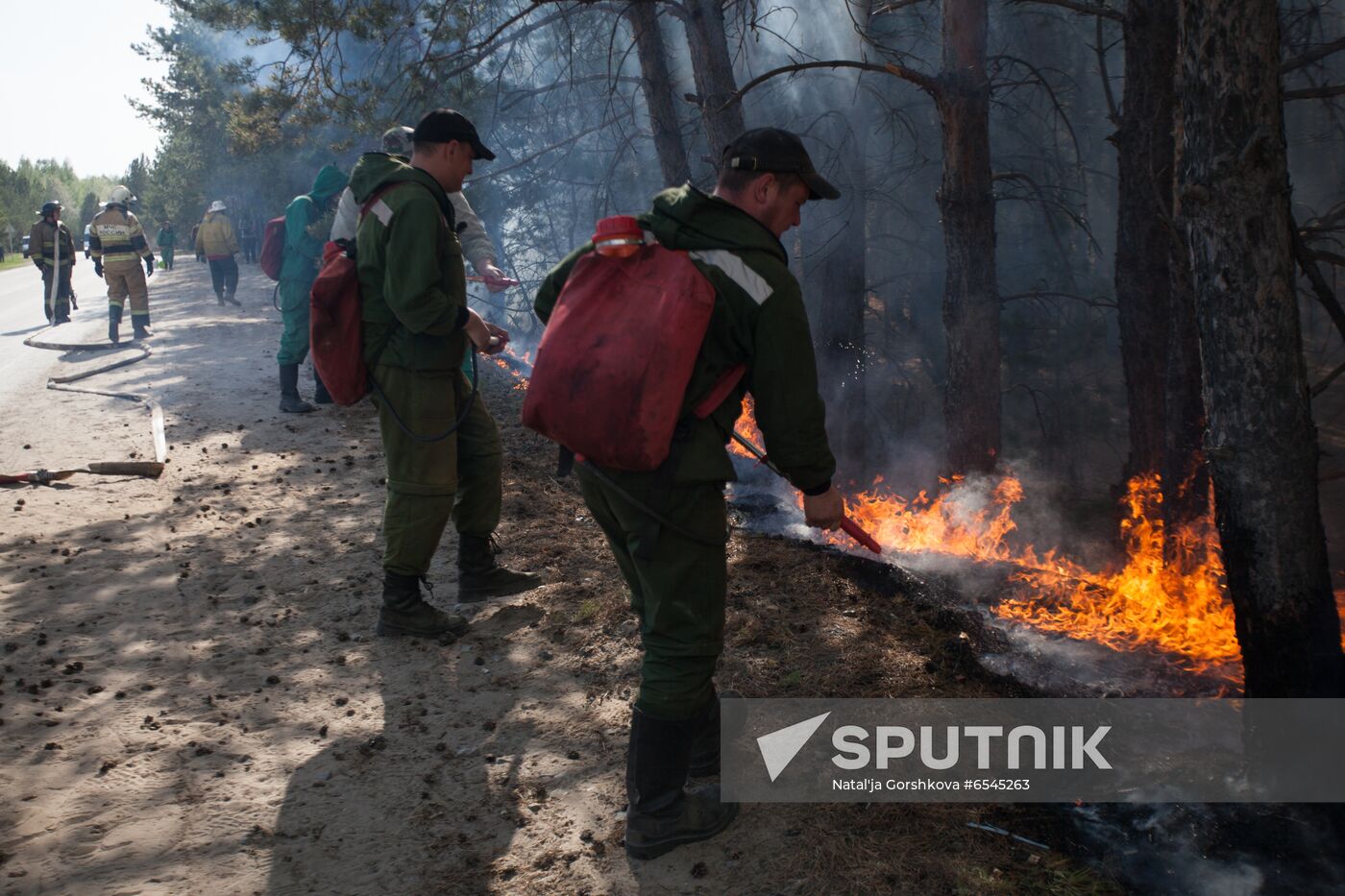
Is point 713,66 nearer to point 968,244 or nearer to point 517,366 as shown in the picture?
point 968,244

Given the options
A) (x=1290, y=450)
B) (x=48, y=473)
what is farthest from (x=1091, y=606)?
(x=48, y=473)

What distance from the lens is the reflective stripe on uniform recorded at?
270 centimetres

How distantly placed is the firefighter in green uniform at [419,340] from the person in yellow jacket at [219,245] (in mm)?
15240

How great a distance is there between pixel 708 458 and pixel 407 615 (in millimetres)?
2332

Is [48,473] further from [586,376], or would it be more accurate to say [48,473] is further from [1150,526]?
[1150,526]

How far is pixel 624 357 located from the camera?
264 cm

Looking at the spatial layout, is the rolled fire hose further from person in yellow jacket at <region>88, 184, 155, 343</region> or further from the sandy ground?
person in yellow jacket at <region>88, 184, 155, 343</region>

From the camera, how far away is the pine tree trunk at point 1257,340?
139 inches

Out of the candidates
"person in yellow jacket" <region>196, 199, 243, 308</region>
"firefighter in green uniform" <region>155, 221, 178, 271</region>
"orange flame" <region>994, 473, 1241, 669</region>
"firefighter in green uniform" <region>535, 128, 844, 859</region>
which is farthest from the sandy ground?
"firefighter in green uniform" <region>155, 221, 178, 271</region>

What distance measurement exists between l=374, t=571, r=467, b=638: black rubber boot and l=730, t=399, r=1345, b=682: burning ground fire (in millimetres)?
2989

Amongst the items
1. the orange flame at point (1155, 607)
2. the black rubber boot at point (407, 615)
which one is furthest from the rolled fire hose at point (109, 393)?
the orange flame at point (1155, 607)

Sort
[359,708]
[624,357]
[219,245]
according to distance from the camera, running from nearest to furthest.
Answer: [624,357] < [359,708] < [219,245]

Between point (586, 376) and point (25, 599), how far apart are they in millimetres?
4015

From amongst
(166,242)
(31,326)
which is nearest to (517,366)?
(31,326)
